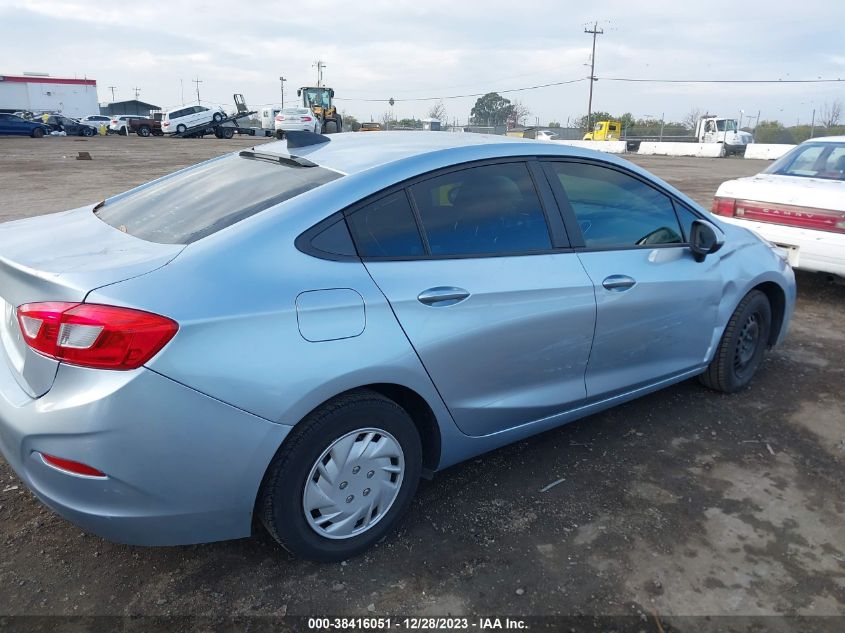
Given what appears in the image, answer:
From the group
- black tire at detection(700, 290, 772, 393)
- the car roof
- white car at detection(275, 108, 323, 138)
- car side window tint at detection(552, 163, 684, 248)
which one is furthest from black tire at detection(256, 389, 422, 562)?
white car at detection(275, 108, 323, 138)

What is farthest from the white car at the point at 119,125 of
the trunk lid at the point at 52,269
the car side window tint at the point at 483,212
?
the car side window tint at the point at 483,212

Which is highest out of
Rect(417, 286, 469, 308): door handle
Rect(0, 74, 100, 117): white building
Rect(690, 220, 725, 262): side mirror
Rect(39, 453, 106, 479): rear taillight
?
Rect(0, 74, 100, 117): white building

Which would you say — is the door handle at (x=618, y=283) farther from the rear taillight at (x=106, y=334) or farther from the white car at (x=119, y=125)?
the white car at (x=119, y=125)

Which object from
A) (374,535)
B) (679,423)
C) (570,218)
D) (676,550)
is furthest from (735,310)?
(374,535)

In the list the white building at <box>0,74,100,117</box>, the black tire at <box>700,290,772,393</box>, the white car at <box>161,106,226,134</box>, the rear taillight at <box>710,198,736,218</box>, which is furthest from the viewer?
the white building at <box>0,74,100,117</box>

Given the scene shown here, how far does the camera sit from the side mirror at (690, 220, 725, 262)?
135 inches

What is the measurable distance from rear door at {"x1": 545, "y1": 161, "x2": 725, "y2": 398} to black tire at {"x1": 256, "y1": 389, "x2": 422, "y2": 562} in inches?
45.6

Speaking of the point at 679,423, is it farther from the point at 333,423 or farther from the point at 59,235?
the point at 59,235

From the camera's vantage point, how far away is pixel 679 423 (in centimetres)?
371

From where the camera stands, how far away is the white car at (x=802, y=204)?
545 centimetres

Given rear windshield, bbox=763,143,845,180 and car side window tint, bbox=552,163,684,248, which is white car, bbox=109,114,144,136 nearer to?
rear windshield, bbox=763,143,845,180

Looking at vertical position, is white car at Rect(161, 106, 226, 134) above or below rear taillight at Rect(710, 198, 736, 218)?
above

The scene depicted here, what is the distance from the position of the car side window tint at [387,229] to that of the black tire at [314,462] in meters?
0.54

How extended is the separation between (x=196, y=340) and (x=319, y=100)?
47118mm
